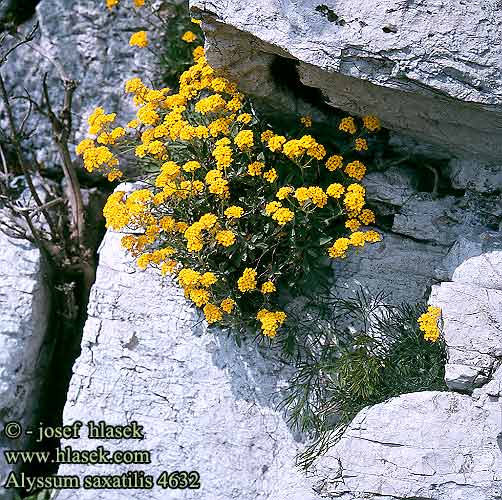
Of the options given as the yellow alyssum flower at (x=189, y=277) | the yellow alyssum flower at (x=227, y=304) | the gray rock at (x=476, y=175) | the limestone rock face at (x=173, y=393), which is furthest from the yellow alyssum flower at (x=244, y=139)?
the gray rock at (x=476, y=175)

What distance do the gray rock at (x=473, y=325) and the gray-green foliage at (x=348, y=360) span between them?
8.3 inches

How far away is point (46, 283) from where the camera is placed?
4801 mm

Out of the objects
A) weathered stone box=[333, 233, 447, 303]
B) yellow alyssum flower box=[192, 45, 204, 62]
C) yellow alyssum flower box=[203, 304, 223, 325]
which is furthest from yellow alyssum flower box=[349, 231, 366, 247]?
yellow alyssum flower box=[192, 45, 204, 62]

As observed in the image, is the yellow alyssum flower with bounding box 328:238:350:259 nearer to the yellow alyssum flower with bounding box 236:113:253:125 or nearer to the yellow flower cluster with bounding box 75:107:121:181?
the yellow alyssum flower with bounding box 236:113:253:125

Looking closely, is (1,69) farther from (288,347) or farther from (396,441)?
(396,441)

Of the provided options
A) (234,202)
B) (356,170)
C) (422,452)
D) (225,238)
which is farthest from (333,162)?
(422,452)

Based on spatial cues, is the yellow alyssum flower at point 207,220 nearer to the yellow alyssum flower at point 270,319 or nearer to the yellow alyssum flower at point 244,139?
the yellow alyssum flower at point 244,139

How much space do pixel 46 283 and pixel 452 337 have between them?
2534mm

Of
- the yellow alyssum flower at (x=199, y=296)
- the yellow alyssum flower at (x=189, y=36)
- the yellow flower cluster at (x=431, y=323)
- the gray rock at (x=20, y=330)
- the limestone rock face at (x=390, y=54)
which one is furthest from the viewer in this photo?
the gray rock at (x=20, y=330)

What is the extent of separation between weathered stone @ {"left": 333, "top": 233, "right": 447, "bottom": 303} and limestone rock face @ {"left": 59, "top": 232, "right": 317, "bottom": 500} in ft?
2.16

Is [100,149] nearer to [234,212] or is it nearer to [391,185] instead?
[234,212]

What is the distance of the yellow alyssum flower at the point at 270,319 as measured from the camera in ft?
12.5

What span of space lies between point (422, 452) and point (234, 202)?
1.56m

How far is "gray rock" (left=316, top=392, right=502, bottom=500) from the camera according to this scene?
3.45m
